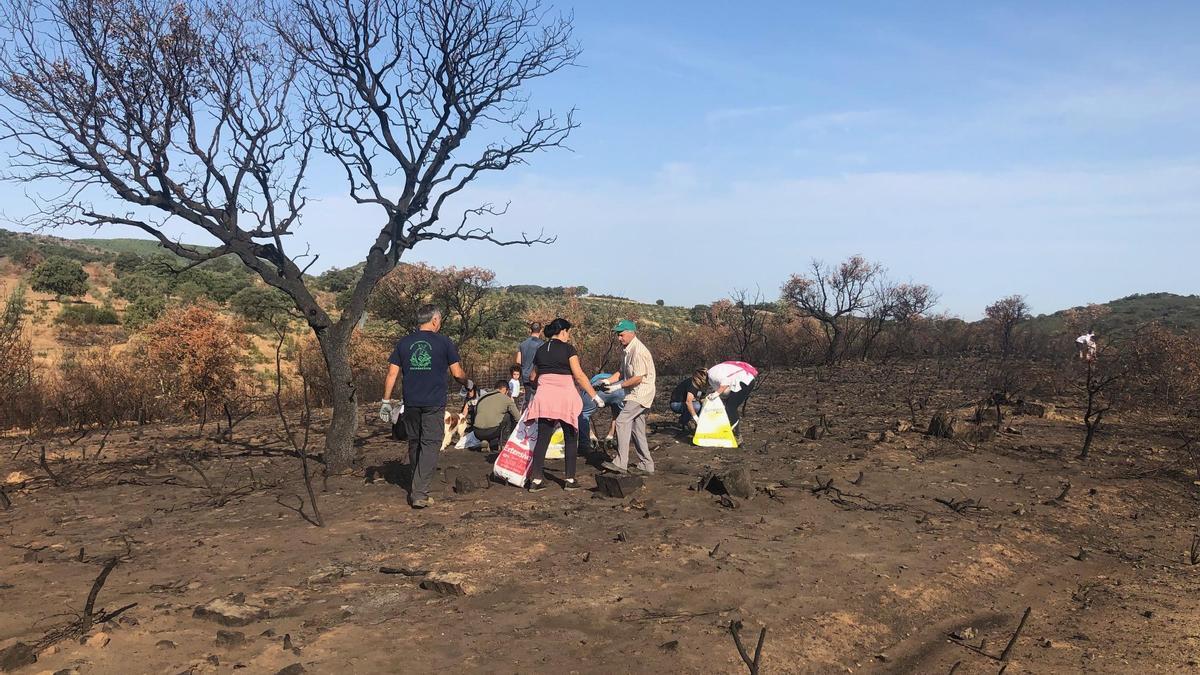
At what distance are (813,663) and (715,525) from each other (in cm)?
246

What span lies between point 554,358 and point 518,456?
3.84 ft

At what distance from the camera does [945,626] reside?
472 centimetres

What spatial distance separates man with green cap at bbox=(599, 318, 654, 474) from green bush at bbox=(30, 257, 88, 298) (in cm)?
3850

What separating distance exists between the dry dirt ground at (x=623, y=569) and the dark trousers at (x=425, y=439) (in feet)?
0.96

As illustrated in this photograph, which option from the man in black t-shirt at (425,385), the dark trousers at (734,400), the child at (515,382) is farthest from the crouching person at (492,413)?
the dark trousers at (734,400)

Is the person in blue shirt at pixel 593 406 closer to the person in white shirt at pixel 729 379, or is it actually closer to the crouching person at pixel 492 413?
the crouching person at pixel 492 413

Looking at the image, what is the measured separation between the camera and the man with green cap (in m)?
8.16

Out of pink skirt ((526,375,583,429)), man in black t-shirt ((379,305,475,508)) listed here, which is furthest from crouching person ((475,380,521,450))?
man in black t-shirt ((379,305,475,508))

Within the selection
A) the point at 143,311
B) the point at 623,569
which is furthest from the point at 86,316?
the point at 623,569

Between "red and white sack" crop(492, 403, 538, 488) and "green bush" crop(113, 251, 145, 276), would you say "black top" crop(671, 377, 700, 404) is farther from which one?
"green bush" crop(113, 251, 145, 276)

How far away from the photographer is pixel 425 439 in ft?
23.0

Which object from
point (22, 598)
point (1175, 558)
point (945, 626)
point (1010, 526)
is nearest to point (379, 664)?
point (22, 598)

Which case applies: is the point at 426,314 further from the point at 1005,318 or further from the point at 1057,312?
the point at 1057,312

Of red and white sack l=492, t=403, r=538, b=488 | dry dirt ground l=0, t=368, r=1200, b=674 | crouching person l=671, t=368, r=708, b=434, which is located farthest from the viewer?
crouching person l=671, t=368, r=708, b=434
